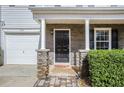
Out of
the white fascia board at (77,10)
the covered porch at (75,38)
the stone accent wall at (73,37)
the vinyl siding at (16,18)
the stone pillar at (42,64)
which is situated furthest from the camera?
the vinyl siding at (16,18)

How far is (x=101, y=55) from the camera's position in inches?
356

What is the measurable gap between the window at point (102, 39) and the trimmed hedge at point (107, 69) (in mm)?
6828

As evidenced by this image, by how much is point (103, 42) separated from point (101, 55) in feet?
23.1

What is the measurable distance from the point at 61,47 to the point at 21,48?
4010 mm

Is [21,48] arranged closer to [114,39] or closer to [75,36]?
[75,36]

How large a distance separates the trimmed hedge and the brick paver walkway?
1.20 m

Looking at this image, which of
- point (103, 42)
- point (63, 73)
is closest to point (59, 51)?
point (103, 42)

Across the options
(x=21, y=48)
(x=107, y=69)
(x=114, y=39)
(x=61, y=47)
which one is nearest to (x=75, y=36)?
(x=61, y=47)

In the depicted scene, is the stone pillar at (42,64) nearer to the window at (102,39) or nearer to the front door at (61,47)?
the front door at (61,47)

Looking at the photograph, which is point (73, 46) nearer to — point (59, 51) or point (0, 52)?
point (59, 51)

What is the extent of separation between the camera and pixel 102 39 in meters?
16.0

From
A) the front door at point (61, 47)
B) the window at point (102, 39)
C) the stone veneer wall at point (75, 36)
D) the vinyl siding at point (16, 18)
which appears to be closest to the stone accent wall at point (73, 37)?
the stone veneer wall at point (75, 36)

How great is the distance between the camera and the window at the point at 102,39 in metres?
15.9

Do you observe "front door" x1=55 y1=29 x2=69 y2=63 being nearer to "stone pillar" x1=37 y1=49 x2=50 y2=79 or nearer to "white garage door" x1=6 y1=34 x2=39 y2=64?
"white garage door" x1=6 y1=34 x2=39 y2=64
